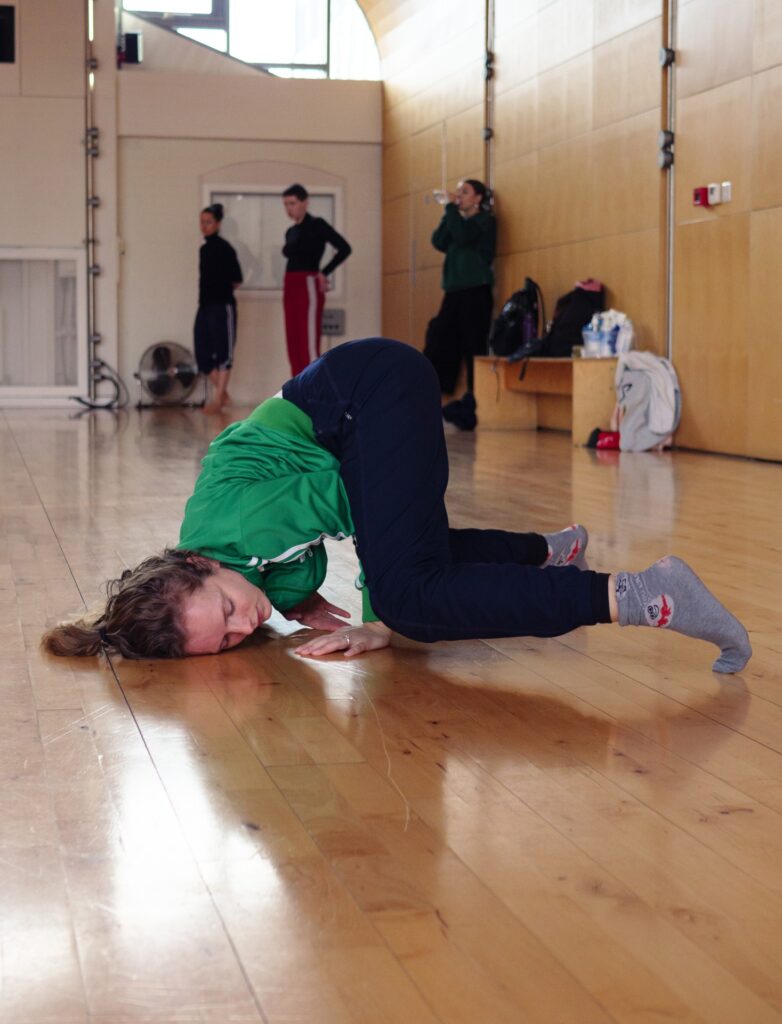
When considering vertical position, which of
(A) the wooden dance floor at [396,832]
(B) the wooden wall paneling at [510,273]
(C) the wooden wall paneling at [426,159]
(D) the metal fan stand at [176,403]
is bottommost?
(A) the wooden dance floor at [396,832]

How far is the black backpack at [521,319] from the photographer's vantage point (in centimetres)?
872

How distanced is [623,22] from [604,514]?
4242 mm

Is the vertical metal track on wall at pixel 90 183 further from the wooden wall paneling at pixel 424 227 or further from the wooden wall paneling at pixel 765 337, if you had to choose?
the wooden wall paneling at pixel 765 337

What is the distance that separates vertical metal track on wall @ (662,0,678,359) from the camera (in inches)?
279

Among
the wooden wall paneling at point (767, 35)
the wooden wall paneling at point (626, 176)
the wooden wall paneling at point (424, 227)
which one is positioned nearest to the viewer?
the wooden wall paneling at point (767, 35)

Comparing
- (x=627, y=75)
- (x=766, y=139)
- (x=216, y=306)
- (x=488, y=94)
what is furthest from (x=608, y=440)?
(x=216, y=306)

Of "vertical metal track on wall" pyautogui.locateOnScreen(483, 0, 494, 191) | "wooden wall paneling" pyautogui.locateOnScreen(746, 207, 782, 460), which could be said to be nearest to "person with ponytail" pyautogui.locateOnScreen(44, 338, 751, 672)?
"wooden wall paneling" pyautogui.locateOnScreen(746, 207, 782, 460)

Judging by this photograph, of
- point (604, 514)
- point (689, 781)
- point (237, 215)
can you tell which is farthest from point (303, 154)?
point (689, 781)

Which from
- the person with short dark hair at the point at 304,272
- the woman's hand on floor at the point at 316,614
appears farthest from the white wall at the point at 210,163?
the woman's hand on floor at the point at 316,614

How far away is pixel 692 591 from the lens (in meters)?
2.16

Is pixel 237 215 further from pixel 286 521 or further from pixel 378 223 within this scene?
pixel 286 521

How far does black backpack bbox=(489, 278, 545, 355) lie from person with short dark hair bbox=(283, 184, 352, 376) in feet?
5.70

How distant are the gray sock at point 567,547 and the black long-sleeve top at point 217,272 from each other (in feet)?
28.7

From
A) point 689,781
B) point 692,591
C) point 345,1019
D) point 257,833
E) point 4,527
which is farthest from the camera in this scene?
point 4,527
